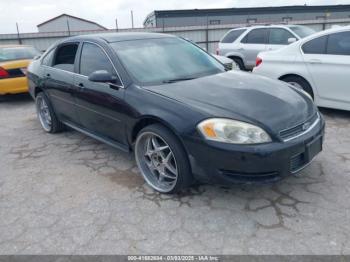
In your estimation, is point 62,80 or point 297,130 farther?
point 62,80

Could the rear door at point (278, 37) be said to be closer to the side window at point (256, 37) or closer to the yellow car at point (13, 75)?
the side window at point (256, 37)

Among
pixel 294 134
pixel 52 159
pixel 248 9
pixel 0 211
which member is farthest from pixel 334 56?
pixel 248 9

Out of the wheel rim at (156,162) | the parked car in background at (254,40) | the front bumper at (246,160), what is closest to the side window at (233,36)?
the parked car in background at (254,40)

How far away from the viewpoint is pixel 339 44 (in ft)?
16.6

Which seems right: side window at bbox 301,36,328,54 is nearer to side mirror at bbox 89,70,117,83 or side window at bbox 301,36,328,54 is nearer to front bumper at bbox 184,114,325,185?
front bumper at bbox 184,114,325,185

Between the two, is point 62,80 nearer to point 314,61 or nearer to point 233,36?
point 314,61

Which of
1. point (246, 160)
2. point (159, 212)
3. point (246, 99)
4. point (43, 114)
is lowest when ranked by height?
point (159, 212)

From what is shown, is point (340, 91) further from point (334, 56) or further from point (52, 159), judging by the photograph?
point (52, 159)

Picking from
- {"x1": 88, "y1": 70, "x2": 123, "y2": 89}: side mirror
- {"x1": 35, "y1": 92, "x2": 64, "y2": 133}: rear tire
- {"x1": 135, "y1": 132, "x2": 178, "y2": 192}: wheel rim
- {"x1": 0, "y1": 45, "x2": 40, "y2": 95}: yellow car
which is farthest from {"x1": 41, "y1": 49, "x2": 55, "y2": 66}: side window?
{"x1": 135, "y1": 132, "x2": 178, "y2": 192}: wheel rim

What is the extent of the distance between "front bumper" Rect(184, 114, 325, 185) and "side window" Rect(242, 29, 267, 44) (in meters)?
7.34

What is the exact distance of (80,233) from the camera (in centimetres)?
270

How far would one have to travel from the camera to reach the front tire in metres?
2.89

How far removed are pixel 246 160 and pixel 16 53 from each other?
748 cm

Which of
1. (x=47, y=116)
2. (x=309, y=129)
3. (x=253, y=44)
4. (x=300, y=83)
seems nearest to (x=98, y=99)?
(x=47, y=116)
